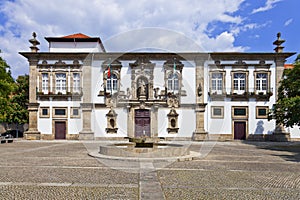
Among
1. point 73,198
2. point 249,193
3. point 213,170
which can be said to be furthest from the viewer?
Result: point 213,170

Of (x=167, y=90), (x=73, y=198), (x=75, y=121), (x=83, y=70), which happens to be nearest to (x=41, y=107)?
(x=75, y=121)

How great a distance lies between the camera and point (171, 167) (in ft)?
29.6

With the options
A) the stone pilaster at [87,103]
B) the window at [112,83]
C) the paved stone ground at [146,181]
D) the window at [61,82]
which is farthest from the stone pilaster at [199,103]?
the paved stone ground at [146,181]

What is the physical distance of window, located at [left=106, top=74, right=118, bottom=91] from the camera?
23266mm

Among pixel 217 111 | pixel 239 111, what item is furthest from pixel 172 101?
pixel 239 111

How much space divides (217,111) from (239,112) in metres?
2.02

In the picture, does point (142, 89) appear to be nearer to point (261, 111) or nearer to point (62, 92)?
point (62, 92)

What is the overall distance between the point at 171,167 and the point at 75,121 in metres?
15.8

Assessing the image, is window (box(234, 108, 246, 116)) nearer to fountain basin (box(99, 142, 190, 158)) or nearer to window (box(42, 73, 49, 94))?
fountain basin (box(99, 142, 190, 158))

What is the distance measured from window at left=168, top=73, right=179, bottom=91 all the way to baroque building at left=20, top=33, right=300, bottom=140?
93 mm

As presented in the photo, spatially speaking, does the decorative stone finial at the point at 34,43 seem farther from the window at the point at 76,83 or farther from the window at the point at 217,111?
the window at the point at 217,111

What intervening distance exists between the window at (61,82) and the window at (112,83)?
3.98 meters

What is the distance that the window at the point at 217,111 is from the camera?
74.8 feet

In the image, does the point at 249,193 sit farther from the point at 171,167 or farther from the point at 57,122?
the point at 57,122
